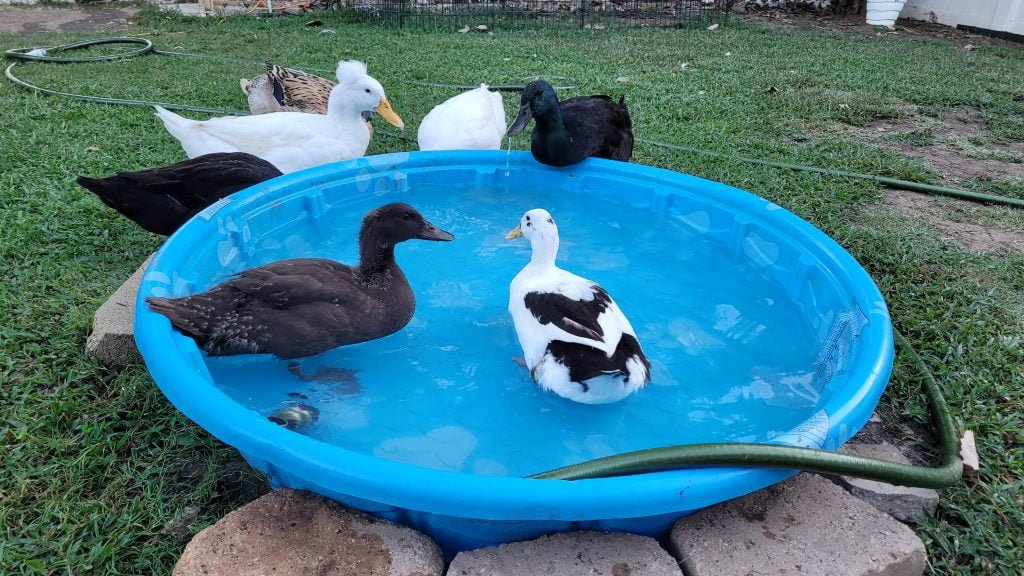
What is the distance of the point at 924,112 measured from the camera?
6.67 m

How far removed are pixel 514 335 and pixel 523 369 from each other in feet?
0.97

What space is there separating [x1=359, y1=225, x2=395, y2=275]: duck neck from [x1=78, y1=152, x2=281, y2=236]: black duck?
120 cm

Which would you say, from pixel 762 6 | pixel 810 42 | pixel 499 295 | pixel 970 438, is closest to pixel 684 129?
pixel 499 295

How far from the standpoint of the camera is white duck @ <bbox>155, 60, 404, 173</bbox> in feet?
14.1

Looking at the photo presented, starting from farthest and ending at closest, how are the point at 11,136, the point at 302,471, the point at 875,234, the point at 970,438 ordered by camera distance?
1. the point at 11,136
2. the point at 875,234
3. the point at 970,438
4. the point at 302,471

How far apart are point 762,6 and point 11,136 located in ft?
40.7

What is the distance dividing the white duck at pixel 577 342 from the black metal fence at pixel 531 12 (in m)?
8.60

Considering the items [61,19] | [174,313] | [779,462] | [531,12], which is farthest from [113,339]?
[61,19]

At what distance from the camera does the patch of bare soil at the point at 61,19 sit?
10.7 meters

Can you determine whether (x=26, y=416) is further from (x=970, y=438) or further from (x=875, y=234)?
(x=875, y=234)

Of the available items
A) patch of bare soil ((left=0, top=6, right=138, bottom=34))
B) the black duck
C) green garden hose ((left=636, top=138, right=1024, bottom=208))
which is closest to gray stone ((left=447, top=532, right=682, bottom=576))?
the black duck

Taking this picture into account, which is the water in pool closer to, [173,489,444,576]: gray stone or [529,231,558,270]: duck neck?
[529,231,558,270]: duck neck

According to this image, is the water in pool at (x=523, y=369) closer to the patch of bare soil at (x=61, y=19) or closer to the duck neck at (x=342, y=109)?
Answer: the duck neck at (x=342, y=109)

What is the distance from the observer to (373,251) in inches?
121
